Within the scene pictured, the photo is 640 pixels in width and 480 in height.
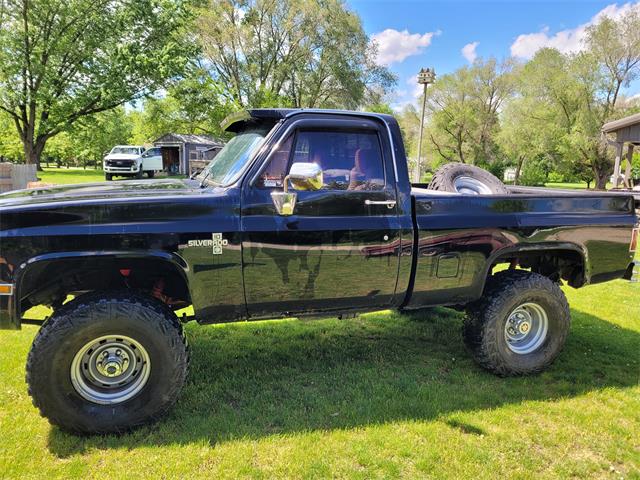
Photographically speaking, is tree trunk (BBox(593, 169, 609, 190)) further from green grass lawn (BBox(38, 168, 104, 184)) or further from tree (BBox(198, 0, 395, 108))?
green grass lawn (BBox(38, 168, 104, 184))

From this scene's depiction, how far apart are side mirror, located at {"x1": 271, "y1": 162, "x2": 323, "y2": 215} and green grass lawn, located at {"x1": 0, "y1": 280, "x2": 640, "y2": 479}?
1522 millimetres

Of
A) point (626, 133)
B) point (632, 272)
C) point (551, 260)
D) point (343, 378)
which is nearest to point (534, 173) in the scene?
point (626, 133)

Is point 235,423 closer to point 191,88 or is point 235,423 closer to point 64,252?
point 64,252

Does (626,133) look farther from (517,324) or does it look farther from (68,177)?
(68,177)

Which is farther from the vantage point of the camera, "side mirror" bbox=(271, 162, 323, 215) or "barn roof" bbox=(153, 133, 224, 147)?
"barn roof" bbox=(153, 133, 224, 147)

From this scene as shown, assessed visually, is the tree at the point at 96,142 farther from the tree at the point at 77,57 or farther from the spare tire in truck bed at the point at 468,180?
the spare tire in truck bed at the point at 468,180

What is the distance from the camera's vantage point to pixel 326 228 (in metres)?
3.46

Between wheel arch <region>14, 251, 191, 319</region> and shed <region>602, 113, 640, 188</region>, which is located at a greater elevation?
shed <region>602, 113, 640, 188</region>

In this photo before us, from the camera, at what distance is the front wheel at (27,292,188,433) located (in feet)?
9.96

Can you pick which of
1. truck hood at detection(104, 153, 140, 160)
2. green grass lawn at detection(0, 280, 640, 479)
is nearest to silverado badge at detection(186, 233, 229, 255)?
green grass lawn at detection(0, 280, 640, 479)

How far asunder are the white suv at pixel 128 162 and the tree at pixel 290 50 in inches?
277

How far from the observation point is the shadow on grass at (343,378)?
11.0 feet

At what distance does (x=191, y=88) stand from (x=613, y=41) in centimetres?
2653

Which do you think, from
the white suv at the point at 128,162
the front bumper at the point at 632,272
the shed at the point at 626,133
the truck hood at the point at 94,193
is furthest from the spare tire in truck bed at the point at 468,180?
the white suv at the point at 128,162
